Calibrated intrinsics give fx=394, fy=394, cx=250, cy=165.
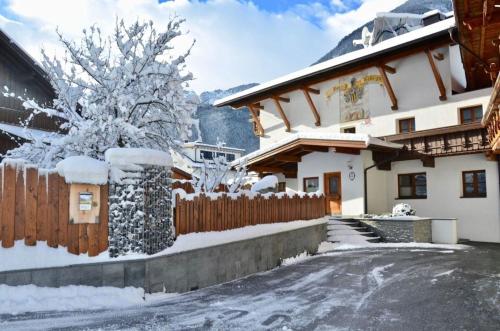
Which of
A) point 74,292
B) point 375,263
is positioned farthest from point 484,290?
point 74,292

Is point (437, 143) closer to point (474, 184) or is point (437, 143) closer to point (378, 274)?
point (474, 184)

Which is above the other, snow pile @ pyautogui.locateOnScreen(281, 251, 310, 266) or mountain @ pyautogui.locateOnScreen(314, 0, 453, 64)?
mountain @ pyautogui.locateOnScreen(314, 0, 453, 64)

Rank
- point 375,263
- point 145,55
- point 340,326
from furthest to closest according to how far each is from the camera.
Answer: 1. point 375,263
2. point 145,55
3. point 340,326

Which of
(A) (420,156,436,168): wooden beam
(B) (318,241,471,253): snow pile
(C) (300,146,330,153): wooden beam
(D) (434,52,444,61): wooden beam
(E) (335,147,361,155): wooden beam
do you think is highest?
(D) (434,52,444,61): wooden beam

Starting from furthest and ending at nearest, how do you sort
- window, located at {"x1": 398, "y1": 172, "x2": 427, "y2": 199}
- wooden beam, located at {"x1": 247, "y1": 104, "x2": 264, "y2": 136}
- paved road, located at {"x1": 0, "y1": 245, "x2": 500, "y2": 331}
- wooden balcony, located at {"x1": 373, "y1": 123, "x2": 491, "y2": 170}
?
wooden beam, located at {"x1": 247, "y1": 104, "x2": 264, "y2": 136}
window, located at {"x1": 398, "y1": 172, "x2": 427, "y2": 199}
wooden balcony, located at {"x1": 373, "y1": 123, "x2": 491, "y2": 170}
paved road, located at {"x1": 0, "y1": 245, "x2": 500, "y2": 331}

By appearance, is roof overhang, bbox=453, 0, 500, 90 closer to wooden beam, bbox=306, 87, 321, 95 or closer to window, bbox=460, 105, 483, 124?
window, bbox=460, 105, 483, 124

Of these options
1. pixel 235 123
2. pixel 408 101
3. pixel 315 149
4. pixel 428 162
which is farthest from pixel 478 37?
pixel 235 123

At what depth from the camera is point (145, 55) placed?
8.73m

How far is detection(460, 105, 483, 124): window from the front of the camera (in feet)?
53.6

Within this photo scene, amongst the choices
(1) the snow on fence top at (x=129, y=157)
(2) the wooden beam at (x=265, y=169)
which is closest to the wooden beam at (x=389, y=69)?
(2) the wooden beam at (x=265, y=169)

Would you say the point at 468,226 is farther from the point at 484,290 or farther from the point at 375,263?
the point at 484,290

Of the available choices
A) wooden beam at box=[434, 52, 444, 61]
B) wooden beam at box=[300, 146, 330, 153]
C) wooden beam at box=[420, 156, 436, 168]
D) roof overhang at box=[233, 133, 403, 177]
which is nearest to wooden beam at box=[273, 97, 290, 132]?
roof overhang at box=[233, 133, 403, 177]

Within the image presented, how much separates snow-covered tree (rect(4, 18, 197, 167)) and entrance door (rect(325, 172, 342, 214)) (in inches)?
424

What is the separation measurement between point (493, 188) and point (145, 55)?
14.1m
